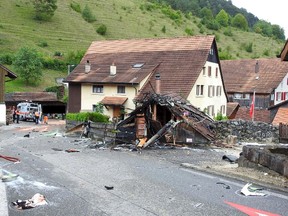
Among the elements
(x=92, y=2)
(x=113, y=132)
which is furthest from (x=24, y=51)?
(x=92, y=2)

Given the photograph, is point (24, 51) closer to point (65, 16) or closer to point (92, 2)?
point (65, 16)

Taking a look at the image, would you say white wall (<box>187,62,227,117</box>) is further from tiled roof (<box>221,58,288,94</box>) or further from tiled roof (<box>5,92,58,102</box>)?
tiled roof (<box>5,92,58,102</box>)

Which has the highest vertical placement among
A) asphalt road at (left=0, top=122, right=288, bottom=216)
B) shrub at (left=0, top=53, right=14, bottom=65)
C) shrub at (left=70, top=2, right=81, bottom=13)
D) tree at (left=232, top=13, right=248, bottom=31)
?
tree at (left=232, top=13, right=248, bottom=31)

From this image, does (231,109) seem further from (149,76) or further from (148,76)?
(148,76)

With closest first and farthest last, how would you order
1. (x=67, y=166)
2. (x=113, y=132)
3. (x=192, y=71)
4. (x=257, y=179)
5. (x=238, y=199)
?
(x=238, y=199) < (x=257, y=179) < (x=67, y=166) < (x=113, y=132) < (x=192, y=71)

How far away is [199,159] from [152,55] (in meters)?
24.0

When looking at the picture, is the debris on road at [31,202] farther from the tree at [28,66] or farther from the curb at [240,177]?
the tree at [28,66]

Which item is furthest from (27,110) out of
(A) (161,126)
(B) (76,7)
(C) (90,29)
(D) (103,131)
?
(B) (76,7)

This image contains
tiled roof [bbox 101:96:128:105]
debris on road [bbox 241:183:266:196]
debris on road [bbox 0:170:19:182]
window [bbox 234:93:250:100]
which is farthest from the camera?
window [bbox 234:93:250:100]

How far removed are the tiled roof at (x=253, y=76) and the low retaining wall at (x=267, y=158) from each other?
38.3 m

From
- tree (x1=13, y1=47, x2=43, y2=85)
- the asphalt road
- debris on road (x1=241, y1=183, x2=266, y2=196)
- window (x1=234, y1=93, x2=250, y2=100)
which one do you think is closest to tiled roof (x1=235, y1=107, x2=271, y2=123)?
window (x1=234, y1=93, x2=250, y2=100)

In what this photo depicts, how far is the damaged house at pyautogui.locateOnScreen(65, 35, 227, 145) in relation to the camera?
37438 millimetres

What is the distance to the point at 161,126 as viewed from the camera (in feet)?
82.1

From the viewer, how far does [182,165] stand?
53.7ft
